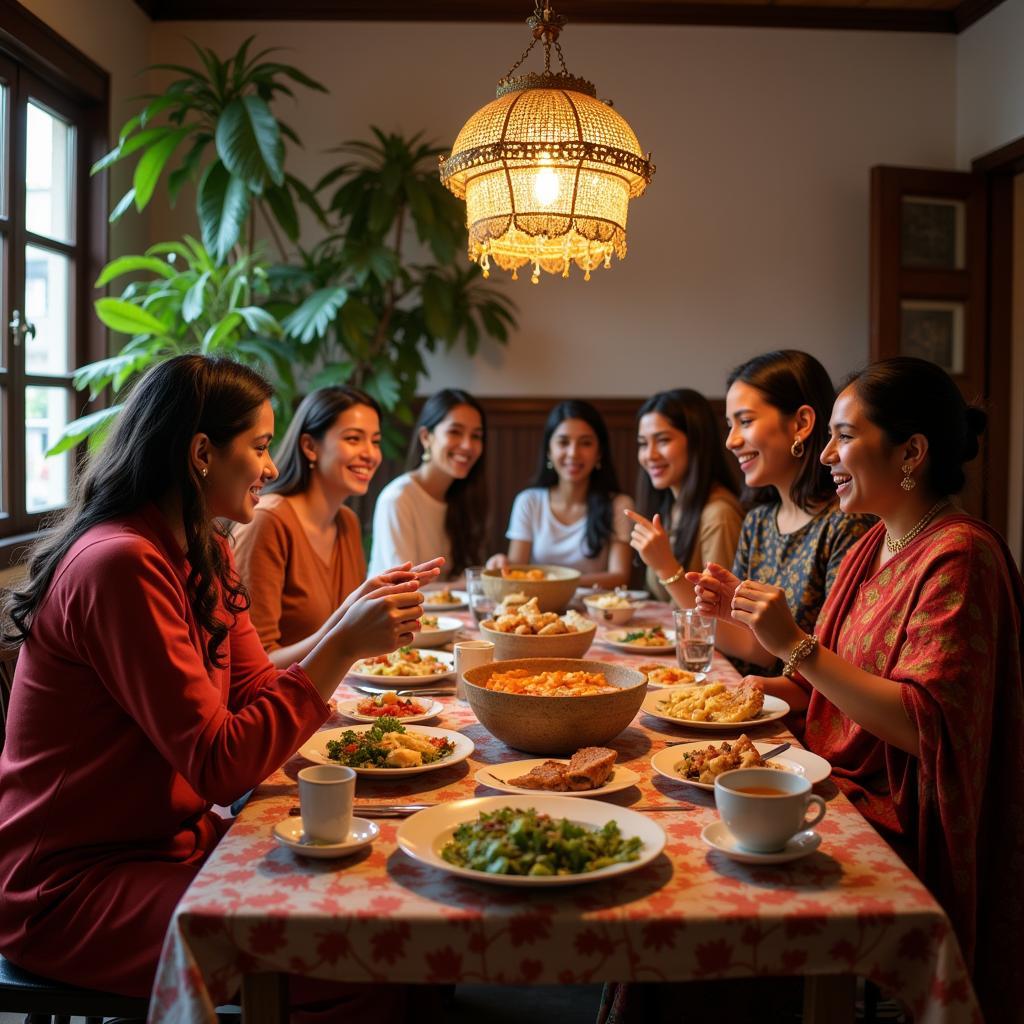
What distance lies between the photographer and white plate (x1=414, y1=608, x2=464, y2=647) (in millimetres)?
2477

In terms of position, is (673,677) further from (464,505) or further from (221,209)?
(221,209)

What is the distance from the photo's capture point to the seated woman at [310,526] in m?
2.44

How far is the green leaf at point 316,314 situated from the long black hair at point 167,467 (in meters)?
2.44

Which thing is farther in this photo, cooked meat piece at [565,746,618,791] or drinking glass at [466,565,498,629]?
drinking glass at [466,565,498,629]

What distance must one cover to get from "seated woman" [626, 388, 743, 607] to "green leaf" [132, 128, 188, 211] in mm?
A: 1980

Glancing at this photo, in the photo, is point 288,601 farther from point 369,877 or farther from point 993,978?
point 993,978

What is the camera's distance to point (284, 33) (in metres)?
4.74

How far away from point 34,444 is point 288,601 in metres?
1.86

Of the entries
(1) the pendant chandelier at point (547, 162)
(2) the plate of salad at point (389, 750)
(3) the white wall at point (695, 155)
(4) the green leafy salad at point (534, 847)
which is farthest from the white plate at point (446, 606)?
(3) the white wall at point (695, 155)

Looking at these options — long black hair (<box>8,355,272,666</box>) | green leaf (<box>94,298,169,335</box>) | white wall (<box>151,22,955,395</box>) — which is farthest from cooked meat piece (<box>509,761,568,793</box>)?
white wall (<box>151,22,955,395</box>)

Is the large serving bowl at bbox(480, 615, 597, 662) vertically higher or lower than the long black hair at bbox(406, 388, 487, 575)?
lower

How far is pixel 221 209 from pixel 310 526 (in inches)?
70.3

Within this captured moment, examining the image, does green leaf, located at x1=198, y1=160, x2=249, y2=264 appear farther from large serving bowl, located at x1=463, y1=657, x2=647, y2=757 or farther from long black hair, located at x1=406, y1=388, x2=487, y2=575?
large serving bowl, located at x1=463, y1=657, x2=647, y2=757

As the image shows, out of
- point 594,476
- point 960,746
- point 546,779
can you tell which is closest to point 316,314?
point 594,476
